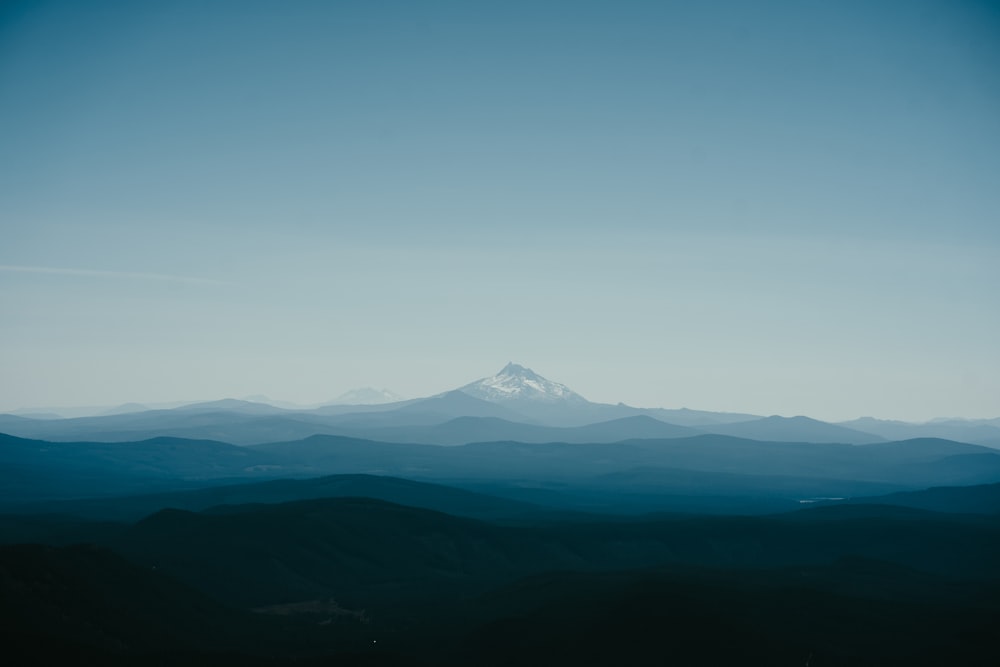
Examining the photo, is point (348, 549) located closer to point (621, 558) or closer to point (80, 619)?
point (621, 558)

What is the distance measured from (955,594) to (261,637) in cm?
7675

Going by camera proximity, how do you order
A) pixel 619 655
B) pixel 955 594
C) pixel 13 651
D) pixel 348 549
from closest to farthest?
pixel 13 651
pixel 619 655
pixel 955 594
pixel 348 549

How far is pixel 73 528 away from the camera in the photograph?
14138 centimetres

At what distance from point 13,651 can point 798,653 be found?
189 ft

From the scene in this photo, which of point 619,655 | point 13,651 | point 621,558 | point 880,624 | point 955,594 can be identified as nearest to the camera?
point 13,651

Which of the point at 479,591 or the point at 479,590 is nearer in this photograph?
the point at 479,591

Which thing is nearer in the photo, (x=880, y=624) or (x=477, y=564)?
(x=880, y=624)

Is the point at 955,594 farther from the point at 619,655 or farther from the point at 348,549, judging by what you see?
the point at 348,549

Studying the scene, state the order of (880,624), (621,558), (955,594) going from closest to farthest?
(880,624), (955,594), (621,558)

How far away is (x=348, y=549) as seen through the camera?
13350cm

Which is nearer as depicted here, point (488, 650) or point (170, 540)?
point (488, 650)

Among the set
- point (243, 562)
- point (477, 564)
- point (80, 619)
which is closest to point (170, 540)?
point (243, 562)

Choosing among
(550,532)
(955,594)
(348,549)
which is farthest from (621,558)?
(955,594)

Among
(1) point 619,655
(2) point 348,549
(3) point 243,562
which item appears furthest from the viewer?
(2) point 348,549
